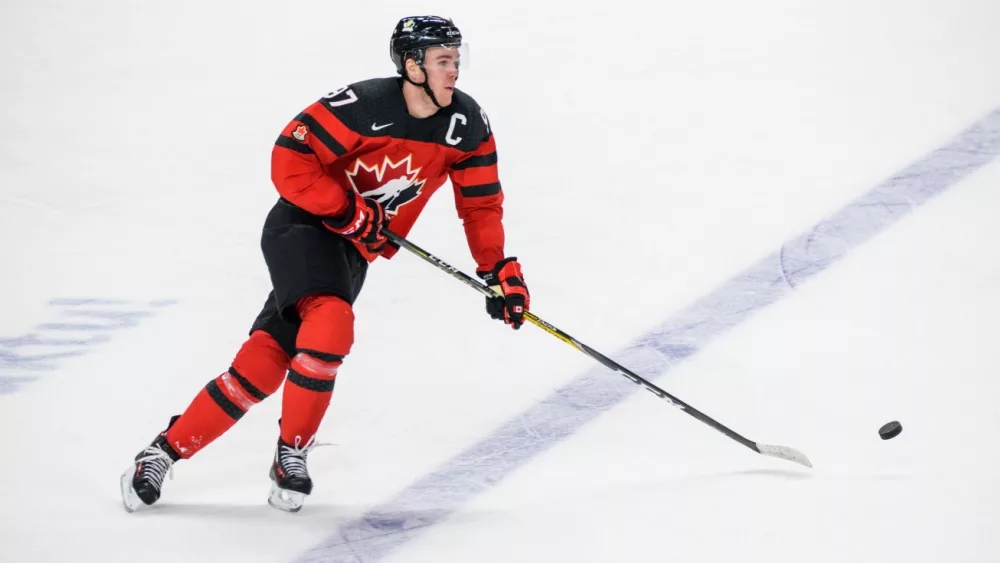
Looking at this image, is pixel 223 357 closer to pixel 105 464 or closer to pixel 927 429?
pixel 105 464

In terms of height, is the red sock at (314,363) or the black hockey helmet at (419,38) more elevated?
the black hockey helmet at (419,38)

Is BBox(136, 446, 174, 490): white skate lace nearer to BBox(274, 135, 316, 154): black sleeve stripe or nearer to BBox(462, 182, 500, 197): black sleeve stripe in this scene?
BBox(274, 135, 316, 154): black sleeve stripe

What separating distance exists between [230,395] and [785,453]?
1413mm

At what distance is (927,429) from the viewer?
9.93 feet

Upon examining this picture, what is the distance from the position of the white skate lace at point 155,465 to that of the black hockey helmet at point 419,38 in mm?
1140

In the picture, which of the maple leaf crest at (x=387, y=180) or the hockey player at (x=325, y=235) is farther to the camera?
the maple leaf crest at (x=387, y=180)

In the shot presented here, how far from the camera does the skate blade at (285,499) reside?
2771 millimetres

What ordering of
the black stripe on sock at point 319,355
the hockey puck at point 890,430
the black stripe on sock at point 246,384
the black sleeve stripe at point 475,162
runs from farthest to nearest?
the black sleeve stripe at point 475,162
the hockey puck at point 890,430
the black stripe on sock at point 246,384
the black stripe on sock at point 319,355

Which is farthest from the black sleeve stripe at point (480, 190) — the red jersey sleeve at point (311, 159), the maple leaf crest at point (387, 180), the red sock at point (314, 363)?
the red sock at point (314, 363)

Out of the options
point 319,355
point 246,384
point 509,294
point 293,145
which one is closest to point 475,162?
point 509,294

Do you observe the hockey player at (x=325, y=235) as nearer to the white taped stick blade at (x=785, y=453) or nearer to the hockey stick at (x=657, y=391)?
the hockey stick at (x=657, y=391)

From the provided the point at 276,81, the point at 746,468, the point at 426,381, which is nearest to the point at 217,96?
the point at 276,81

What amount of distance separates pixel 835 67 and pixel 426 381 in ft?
8.51

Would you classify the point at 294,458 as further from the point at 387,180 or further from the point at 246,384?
the point at 387,180
